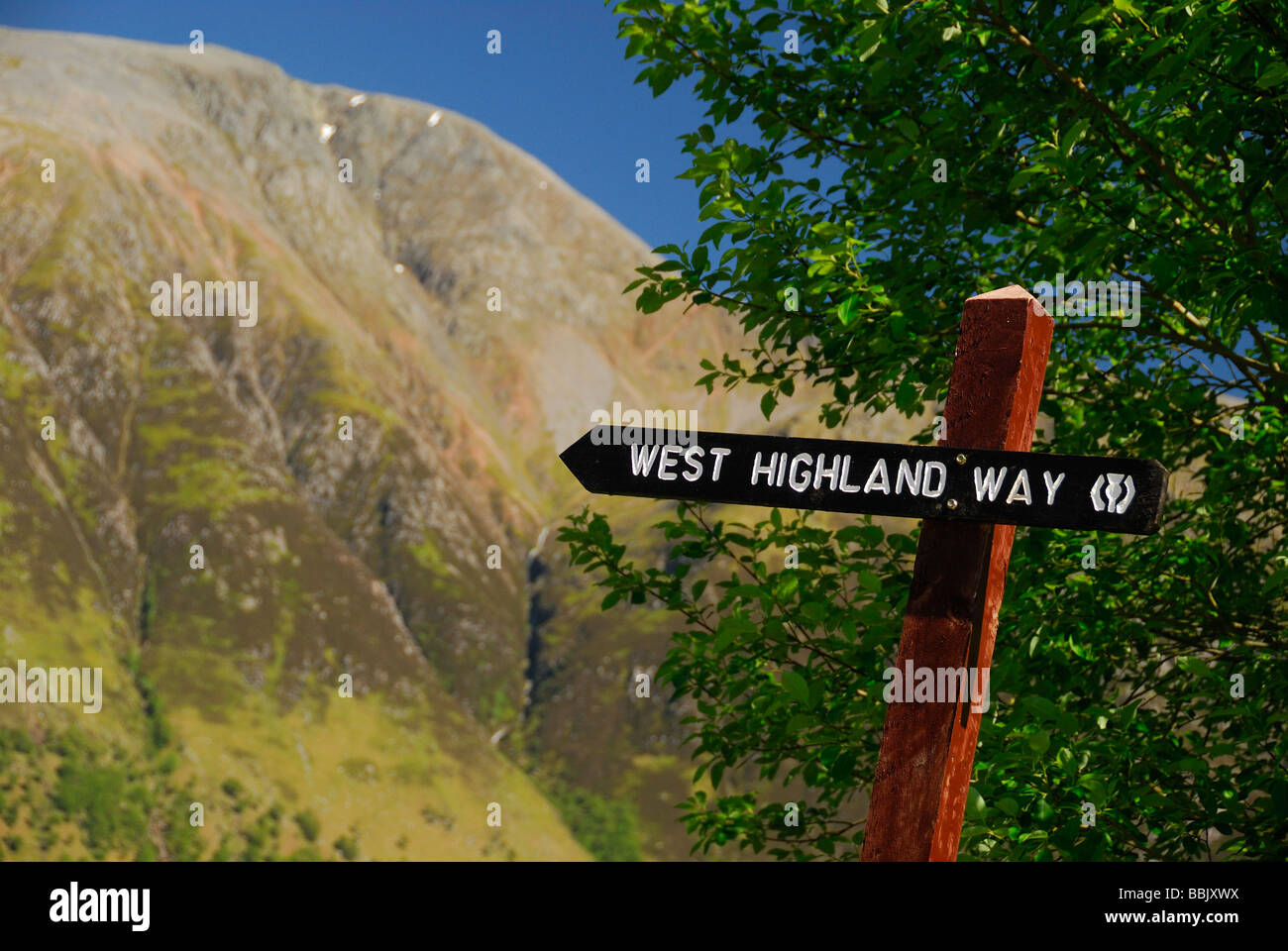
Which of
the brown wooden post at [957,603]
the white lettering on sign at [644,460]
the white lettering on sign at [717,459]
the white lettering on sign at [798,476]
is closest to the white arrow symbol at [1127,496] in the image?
the brown wooden post at [957,603]

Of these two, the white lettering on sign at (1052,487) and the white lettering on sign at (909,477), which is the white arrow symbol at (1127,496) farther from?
the white lettering on sign at (909,477)

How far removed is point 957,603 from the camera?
454 centimetres

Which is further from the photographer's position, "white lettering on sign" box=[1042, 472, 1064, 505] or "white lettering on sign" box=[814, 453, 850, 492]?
"white lettering on sign" box=[814, 453, 850, 492]

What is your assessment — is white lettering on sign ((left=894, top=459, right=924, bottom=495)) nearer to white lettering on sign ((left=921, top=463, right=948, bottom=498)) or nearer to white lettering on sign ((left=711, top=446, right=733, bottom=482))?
white lettering on sign ((left=921, top=463, right=948, bottom=498))

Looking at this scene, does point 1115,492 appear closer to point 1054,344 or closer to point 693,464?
point 693,464

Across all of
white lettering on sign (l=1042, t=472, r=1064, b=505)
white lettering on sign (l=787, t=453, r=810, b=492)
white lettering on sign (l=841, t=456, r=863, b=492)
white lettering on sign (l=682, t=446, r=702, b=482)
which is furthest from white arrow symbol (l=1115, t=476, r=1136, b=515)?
white lettering on sign (l=682, t=446, r=702, b=482)

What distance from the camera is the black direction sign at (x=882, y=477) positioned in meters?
4.43

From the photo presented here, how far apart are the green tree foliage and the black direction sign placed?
143 centimetres

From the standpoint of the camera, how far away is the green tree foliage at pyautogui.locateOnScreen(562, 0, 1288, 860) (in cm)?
720

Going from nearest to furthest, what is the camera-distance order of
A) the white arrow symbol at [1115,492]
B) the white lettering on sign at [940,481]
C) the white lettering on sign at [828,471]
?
the white arrow symbol at [1115,492], the white lettering on sign at [940,481], the white lettering on sign at [828,471]

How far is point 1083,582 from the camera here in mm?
8609

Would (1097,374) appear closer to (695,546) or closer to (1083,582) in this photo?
(1083,582)

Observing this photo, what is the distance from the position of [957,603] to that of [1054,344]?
262 inches

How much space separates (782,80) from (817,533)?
392cm
